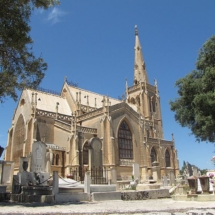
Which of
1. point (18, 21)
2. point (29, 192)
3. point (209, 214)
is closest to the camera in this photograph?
point (209, 214)

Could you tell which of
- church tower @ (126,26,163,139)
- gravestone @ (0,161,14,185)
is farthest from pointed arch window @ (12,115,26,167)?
church tower @ (126,26,163,139)

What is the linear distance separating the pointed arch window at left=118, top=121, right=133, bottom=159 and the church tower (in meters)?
16.1

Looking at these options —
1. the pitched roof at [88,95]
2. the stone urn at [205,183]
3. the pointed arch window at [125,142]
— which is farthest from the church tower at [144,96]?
the stone urn at [205,183]

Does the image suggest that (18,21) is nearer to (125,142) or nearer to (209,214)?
(209,214)

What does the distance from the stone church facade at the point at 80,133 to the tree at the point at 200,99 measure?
10681 mm

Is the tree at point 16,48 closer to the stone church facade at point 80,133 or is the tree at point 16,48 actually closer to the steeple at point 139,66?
the stone church facade at point 80,133

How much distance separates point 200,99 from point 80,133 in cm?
1933

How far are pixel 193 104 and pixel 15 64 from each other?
34.8ft

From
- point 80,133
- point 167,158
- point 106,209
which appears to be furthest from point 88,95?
point 106,209

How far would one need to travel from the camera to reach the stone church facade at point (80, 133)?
99.8 ft

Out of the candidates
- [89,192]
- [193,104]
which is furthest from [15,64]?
[193,104]

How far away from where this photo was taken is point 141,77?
56.9 m

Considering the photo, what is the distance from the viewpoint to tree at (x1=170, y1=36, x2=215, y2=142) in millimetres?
14312

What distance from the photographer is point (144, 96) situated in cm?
5450
